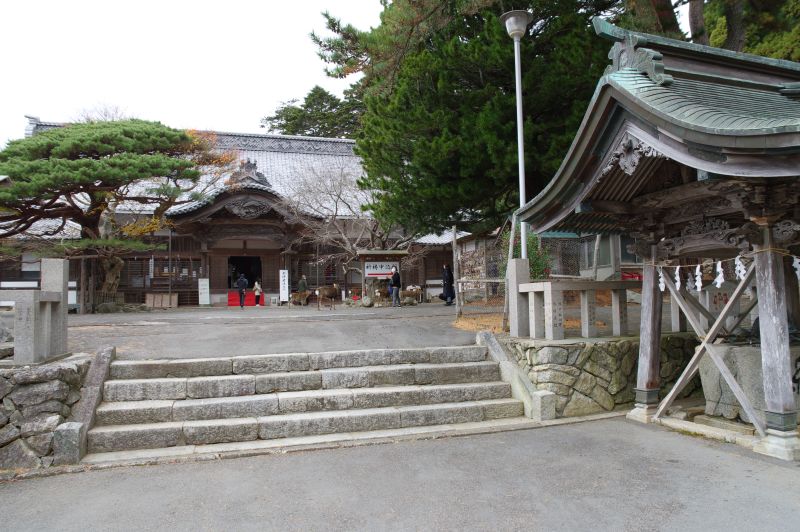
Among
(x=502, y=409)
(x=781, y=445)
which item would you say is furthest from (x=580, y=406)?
(x=781, y=445)

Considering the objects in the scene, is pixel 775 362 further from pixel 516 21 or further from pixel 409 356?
pixel 516 21

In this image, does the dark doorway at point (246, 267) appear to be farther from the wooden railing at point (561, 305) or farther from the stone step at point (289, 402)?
the wooden railing at point (561, 305)

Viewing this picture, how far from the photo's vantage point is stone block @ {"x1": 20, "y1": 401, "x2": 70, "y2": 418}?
4.99 metres

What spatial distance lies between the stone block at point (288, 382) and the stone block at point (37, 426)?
2.05m

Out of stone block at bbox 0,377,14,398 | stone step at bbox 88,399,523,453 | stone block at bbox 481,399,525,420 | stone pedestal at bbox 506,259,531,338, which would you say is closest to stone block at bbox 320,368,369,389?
stone step at bbox 88,399,523,453

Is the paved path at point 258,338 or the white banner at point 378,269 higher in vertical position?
the white banner at point 378,269

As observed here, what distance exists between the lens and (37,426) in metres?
4.88

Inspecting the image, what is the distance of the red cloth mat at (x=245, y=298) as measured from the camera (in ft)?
71.4

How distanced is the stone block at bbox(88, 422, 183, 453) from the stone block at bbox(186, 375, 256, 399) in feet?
1.96

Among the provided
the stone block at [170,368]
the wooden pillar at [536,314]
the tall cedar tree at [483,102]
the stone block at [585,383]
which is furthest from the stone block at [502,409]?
the tall cedar tree at [483,102]

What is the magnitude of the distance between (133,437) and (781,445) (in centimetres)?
637

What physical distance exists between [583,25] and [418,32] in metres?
3.02

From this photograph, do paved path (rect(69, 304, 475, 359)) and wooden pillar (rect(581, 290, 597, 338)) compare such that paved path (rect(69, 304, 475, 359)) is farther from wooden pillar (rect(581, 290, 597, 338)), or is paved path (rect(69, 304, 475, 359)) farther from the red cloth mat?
the red cloth mat

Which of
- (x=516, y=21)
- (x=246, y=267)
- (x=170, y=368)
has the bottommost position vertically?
(x=170, y=368)
